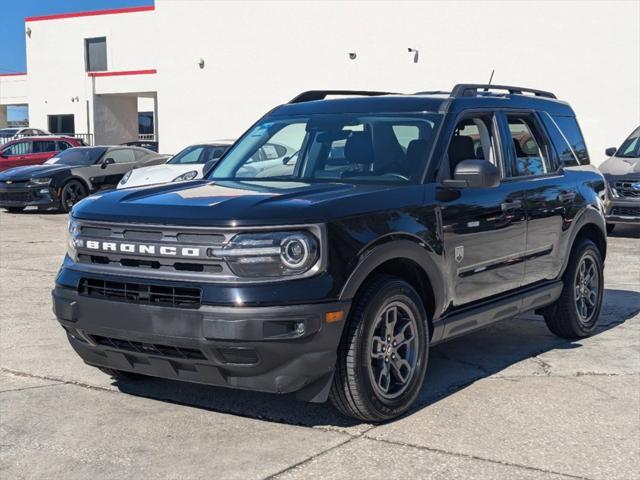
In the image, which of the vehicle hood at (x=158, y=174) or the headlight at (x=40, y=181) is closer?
the vehicle hood at (x=158, y=174)

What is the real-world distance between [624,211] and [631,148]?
5.65ft

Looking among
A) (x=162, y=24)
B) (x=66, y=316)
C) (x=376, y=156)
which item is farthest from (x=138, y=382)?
(x=162, y=24)

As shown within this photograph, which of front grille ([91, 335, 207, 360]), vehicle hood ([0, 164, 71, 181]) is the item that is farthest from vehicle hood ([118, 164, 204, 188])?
front grille ([91, 335, 207, 360])

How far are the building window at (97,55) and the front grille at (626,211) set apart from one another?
34.6m

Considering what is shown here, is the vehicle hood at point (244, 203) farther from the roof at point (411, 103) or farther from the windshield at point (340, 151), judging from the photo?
the roof at point (411, 103)

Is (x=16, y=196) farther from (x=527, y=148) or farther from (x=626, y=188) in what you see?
(x=527, y=148)

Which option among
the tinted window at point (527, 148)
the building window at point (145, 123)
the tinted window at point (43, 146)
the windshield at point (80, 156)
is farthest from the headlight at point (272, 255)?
the building window at point (145, 123)


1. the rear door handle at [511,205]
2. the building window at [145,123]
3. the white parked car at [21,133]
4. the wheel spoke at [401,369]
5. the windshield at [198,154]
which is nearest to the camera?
the wheel spoke at [401,369]

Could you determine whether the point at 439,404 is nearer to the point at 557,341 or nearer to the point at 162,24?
the point at 557,341

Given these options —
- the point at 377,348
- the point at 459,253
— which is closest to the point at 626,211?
the point at 459,253

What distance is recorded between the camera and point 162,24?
2844cm

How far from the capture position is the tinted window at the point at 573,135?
7.14 meters

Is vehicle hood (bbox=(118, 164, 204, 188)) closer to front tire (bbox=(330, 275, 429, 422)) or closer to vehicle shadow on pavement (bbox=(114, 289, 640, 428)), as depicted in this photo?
vehicle shadow on pavement (bbox=(114, 289, 640, 428))

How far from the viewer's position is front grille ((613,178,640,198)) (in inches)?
542
